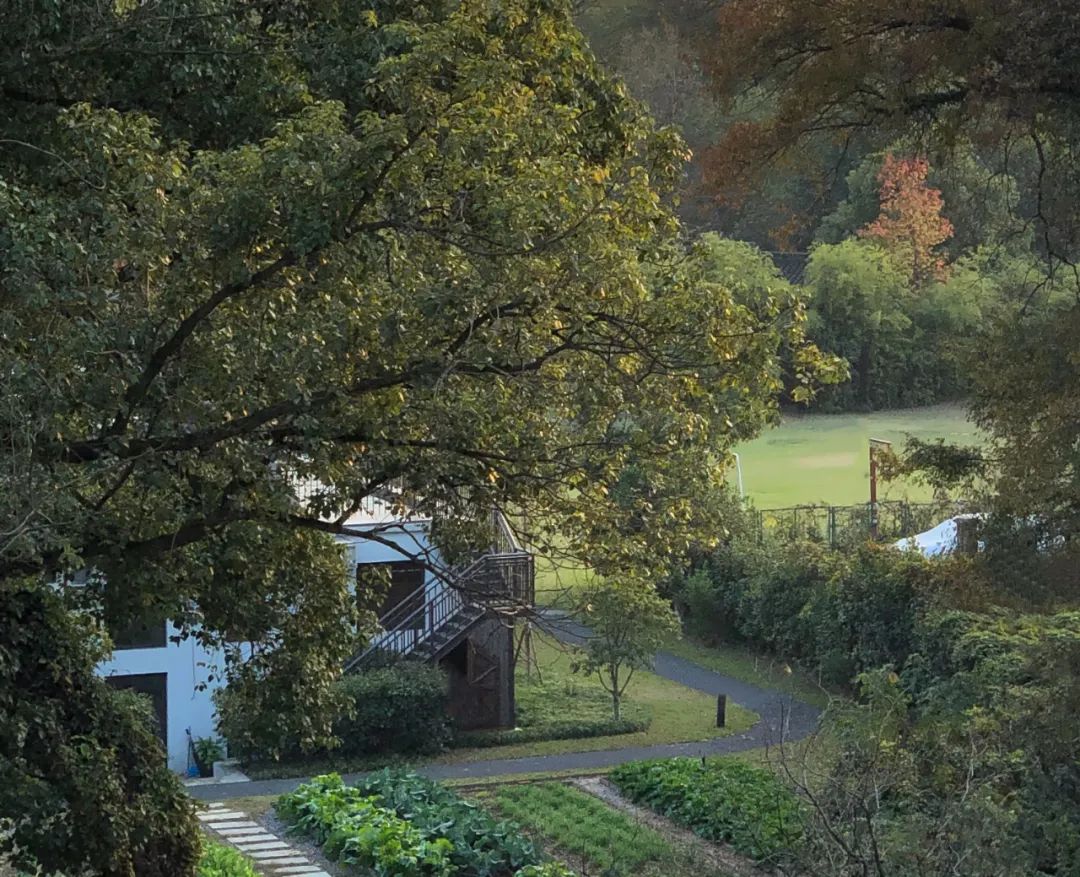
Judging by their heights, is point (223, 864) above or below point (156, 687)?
below

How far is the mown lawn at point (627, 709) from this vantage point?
2508 centimetres

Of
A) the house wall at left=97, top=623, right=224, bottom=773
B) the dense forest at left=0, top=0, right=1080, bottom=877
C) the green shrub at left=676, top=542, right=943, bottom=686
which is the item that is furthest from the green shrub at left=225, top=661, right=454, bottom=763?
the dense forest at left=0, top=0, right=1080, bottom=877

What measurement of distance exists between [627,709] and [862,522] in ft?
30.1

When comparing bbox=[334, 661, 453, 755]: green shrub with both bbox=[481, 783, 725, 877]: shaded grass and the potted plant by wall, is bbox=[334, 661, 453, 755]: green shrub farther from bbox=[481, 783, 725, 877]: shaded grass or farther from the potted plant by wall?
bbox=[481, 783, 725, 877]: shaded grass

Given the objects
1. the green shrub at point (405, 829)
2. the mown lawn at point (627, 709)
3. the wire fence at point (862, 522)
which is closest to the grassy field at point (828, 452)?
the wire fence at point (862, 522)

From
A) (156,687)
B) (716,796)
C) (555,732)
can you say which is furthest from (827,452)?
(716,796)

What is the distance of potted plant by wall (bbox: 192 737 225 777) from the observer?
23828 mm

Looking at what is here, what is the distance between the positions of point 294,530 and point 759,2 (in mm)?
5350

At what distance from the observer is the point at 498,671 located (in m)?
26.4

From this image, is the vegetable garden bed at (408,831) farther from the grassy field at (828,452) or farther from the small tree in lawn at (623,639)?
the grassy field at (828,452)

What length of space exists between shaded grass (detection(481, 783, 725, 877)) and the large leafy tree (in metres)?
6.79

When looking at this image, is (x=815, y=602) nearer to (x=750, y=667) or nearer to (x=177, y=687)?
(x=750, y=667)

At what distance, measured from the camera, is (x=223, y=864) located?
53.4ft

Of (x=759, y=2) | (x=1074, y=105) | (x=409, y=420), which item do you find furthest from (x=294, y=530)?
(x=1074, y=105)
